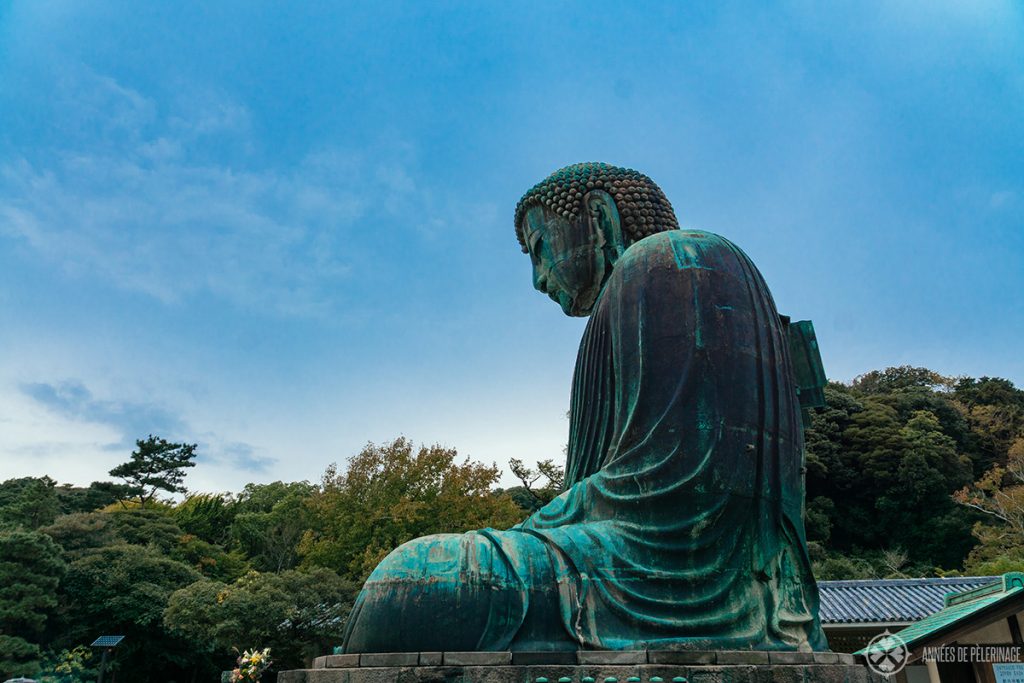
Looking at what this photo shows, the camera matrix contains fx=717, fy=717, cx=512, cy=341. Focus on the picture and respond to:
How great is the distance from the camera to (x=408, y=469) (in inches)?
931

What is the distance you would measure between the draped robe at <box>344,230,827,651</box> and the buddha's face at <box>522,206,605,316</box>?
3.55 ft

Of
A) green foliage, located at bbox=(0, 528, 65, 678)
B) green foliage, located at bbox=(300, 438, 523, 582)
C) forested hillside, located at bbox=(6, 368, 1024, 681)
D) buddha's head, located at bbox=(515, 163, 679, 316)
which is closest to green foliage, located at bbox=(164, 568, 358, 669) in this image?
forested hillside, located at bbox=(6, 368, 1024, 681)

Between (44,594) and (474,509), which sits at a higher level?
(474,509)

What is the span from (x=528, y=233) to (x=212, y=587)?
714 inches

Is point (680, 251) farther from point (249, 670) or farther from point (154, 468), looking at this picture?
point (154, 468)

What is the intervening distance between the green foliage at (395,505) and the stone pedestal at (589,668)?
62.5 feet

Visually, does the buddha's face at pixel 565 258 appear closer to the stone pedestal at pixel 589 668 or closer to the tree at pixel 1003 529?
the stone pedestal at pixel 589 668

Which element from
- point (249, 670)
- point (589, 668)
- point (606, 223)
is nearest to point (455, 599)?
point (589, 668)

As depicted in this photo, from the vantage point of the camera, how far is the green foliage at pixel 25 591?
20.3 meters

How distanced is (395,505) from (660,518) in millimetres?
19753

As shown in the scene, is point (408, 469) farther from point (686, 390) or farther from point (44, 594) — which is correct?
point (686, 390)

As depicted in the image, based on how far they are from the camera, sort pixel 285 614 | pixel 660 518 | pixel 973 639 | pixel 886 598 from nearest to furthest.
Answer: pixel 660 518 < pixel 973 639 < pixel 285 614 < pixel 886 598

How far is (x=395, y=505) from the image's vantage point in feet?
74.6

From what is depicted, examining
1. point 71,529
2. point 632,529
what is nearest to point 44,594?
point 71,529
